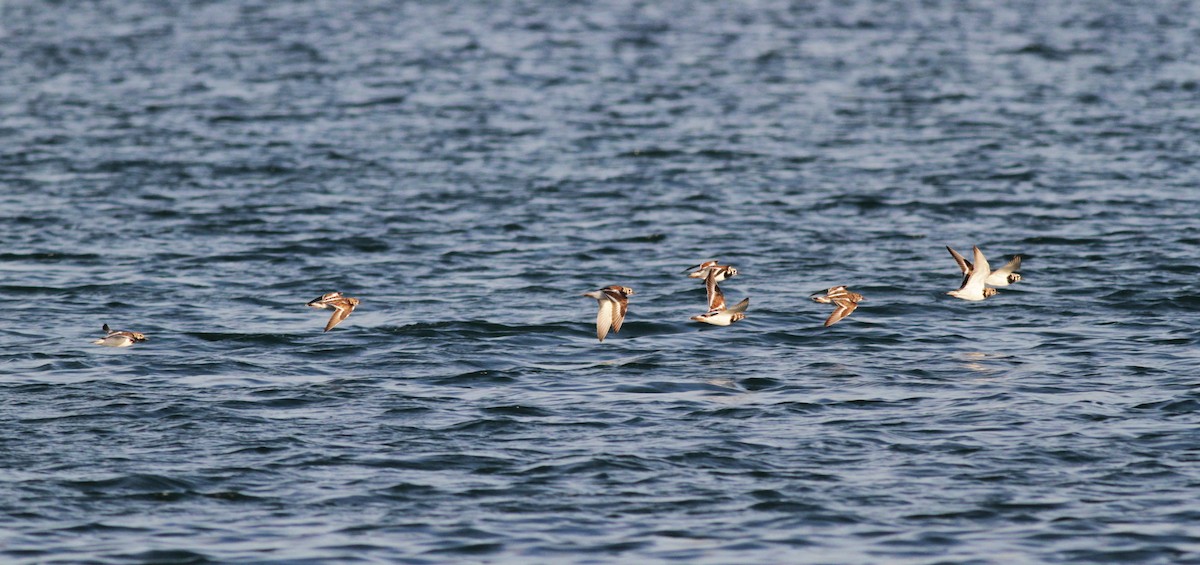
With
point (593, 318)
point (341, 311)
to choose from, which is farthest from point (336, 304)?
point (593, 318)

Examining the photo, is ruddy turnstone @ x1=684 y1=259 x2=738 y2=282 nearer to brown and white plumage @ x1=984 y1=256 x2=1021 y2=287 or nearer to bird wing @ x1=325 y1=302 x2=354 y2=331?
brown and white plumage @ x1=984 y1=256 x2=1021 y2=287

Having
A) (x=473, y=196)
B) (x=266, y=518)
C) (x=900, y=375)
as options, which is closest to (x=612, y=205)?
(x=473, y=196)

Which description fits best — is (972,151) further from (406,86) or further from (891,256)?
(406,86)

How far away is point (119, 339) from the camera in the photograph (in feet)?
73.9

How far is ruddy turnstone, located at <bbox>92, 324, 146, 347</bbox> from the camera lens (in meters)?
22.3

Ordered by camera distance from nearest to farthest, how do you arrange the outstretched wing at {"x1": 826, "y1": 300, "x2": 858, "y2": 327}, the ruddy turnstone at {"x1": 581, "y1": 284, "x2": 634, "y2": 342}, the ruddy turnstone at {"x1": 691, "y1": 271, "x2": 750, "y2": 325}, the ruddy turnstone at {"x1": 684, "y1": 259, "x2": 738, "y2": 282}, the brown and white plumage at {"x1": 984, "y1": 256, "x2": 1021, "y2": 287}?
the ruddy turnstone at {"x1": 581, "y1": 284, "x2": 634, "y2": 342}, the ruddy turnstone at {"x1": 691, "y1": 271, "x2": 750, "y2": 325}, the outstretched wing at {"x1": 826, "y1": 300, "x2": 858, "y2": 327}, the ruddy turnstone at {"x1": 684, "y1": 259, "x2": 738, "y2": 282}, the brown and white plumage at {"x1": 984, "y1": 256, "x2": 1021, "y2": 287}

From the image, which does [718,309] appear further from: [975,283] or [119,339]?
[119,339]

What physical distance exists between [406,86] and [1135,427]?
3870 cm

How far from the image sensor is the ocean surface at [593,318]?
16.5 metres

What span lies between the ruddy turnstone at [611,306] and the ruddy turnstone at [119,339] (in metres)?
6.39

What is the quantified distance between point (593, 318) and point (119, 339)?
716 centimetres

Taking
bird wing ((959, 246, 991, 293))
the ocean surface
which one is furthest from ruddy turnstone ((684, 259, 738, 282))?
bird wing ((959, 246, 991, 293))

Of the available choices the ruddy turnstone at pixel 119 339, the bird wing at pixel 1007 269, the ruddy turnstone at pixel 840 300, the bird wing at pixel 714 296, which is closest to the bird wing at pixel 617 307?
the bird wing at pixel 714 296

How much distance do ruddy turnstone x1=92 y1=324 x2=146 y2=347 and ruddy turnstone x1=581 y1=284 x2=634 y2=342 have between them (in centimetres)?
639
